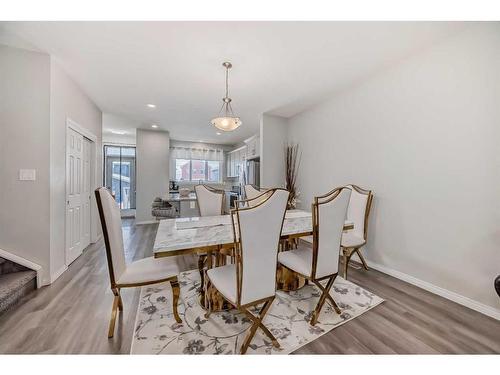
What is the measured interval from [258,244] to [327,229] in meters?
0.65

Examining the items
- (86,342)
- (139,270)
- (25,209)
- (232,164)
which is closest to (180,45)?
(139,270)

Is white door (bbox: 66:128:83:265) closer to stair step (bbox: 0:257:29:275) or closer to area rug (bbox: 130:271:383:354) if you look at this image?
stair step (bbox: 0:257:29:275)

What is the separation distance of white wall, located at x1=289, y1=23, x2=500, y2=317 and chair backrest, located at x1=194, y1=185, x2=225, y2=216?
199 centimetres

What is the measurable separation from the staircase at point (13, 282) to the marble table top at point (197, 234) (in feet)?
4.57

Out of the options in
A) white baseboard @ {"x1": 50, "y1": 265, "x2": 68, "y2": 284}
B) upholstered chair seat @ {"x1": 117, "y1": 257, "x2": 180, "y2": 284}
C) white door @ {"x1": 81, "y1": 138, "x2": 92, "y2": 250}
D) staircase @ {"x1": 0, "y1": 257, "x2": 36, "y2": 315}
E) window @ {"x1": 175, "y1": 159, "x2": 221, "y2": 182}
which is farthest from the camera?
window @ {"x1": 175, "y1": 159, "x2": 221, "y2": 182}

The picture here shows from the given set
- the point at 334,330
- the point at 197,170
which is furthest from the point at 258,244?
the point at 197,170

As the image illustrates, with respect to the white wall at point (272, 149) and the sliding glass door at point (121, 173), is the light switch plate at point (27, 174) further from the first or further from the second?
the sliding glass door at point (121, 173)

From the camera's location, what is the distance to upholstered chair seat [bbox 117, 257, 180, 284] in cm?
153

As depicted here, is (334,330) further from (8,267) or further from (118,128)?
(118,128)

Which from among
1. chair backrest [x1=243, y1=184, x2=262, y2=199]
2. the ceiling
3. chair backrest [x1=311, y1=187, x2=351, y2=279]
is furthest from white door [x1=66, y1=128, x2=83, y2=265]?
chair backrest [x1=311, y1=187, x2=351, y2=279]

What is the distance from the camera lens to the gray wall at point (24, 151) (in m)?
2.21

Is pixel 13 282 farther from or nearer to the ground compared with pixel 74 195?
nearer to the ground

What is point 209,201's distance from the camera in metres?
2.80

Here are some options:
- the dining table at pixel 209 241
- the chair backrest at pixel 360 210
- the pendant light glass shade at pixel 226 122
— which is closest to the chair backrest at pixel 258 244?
the dining table at pixel 209 241
